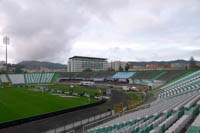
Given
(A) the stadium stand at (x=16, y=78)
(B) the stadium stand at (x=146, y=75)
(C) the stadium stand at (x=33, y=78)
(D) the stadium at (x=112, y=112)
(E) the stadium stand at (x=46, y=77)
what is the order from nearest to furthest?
(D) the stadium at (x=112, y=112)
(B) the stadium stand at (x=146, y=75)
(A) the stadium stand at (x=16, y=78)
(C) the stadium stand at (x=33, y=78)
(E) the stadium stand at (x=46, y=77)

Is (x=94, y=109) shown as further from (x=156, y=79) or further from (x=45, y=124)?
(x=156, y=79)

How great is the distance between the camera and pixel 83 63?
17400 centimetres

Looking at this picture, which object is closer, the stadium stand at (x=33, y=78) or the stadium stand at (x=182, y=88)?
the stadium stand at (x=182, y=88)

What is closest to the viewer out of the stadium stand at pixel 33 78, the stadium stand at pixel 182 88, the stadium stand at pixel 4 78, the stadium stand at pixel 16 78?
the stadium stand at pixel 182 88

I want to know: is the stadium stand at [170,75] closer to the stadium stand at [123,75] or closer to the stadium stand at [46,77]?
the stadium stand at [123,75]

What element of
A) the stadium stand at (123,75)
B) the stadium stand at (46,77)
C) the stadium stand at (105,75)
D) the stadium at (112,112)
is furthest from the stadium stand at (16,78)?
the stadium stand at (123,75)

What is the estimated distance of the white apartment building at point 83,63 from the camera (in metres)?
167

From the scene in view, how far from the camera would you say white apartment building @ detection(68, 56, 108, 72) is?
549ft

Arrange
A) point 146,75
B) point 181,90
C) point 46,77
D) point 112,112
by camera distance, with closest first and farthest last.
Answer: point 112,112 < point 181,90 < point 146,75 < point 46,77

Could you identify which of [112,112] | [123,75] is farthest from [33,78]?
[112,112]

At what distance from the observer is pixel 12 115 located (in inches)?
912

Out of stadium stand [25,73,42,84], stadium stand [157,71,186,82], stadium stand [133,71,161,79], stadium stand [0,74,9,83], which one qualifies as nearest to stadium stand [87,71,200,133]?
stadium stand [157,71,186,82]

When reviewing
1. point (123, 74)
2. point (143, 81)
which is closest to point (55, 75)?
point (123, 74)

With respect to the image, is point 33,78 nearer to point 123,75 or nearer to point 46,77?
point 46,77
